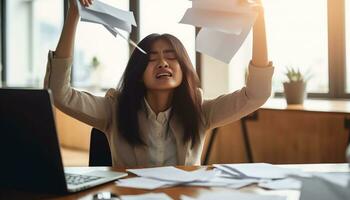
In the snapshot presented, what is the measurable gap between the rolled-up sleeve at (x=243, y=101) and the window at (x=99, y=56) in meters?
3.04

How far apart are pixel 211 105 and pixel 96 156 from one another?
46cm

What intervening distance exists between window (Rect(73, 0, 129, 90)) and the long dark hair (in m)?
2.95

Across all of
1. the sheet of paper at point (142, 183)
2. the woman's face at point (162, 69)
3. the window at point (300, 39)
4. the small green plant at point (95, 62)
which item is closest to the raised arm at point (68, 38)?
the woman's face at point (162, 69)

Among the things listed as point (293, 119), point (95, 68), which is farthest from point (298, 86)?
point (95, 68)

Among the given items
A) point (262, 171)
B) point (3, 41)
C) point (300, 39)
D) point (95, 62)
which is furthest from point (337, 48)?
point (3, 41)

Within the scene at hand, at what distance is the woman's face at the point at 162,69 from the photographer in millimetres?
1550

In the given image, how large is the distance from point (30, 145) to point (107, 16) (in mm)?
470

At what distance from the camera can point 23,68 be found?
5.72 meters

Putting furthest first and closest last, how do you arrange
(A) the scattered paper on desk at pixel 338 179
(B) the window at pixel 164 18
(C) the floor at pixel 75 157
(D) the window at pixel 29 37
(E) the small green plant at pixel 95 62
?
(D) the window at pixel 29 37
(E) the small green plant at pixel 95 62
(B) the window at pixel 164 18
(C) the floor at pixel 75 157
(A) the scattered paper on desk at pixel 338 179

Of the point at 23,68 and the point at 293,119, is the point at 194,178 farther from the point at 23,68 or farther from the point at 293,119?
the point at 23,68

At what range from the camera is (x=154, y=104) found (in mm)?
1639

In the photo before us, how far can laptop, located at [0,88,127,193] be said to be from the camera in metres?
0.91

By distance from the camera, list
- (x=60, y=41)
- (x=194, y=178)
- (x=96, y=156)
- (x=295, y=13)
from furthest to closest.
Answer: (x=295, y=13), (x=96, y=156), (x=60, y=41), (x=194, y=178)

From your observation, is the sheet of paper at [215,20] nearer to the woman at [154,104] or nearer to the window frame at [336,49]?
the woman at [154,104]
